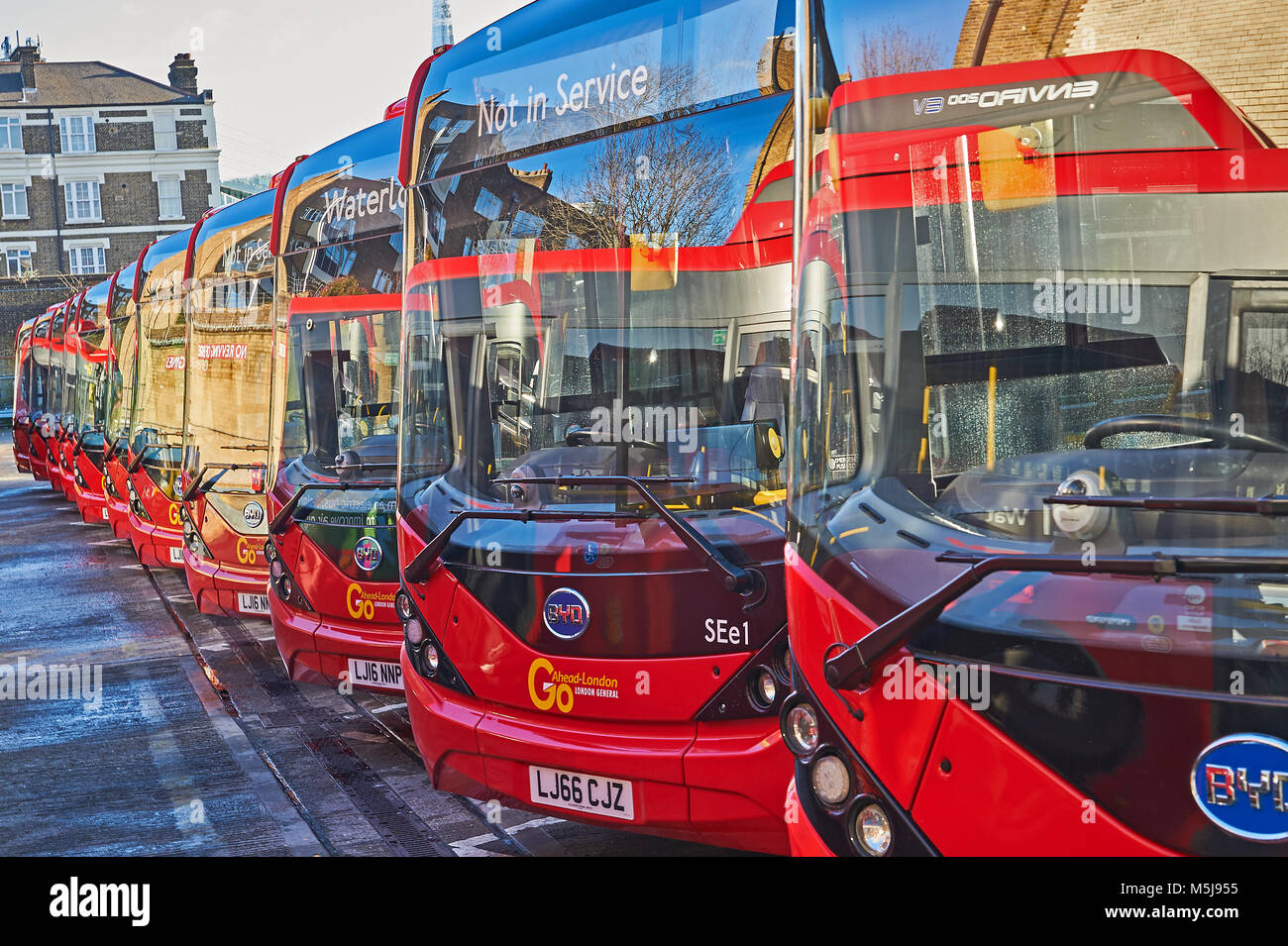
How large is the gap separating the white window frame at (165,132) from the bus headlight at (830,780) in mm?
62370

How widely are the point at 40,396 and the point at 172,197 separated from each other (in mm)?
32228

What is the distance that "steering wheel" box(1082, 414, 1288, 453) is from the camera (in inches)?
111

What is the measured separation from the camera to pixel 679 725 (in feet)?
14.9

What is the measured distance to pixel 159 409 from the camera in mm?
13898

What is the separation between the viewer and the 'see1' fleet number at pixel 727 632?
14.5ft

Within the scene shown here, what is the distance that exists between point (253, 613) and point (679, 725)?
6846mm

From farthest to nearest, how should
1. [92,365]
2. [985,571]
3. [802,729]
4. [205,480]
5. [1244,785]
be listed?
1. [92,365]
2. [205,480]
3. [802,729]
4. [985,571]
5. [1244,785]

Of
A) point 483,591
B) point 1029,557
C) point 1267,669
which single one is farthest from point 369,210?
point 1267,669

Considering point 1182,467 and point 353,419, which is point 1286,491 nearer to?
point 1182,467
